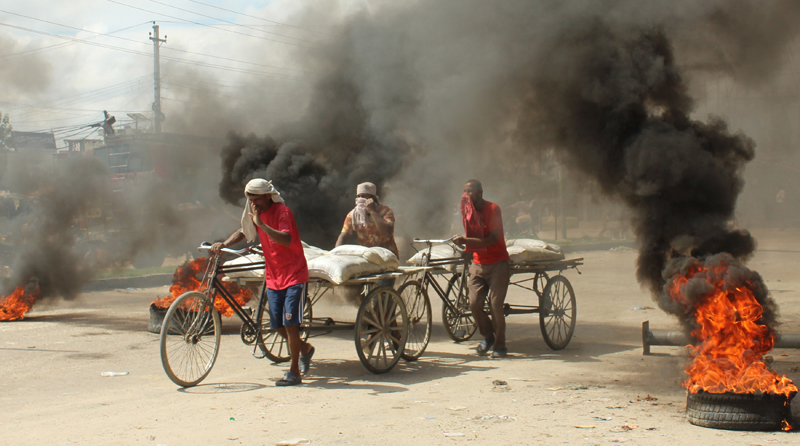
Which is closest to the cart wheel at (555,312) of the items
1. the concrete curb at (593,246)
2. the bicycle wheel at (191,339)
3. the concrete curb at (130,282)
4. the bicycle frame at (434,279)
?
the bicycle frame at (434,279)

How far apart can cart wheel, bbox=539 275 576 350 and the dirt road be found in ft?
0.49

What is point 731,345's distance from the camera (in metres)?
4.24

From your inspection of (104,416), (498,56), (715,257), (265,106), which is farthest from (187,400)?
(265,106)

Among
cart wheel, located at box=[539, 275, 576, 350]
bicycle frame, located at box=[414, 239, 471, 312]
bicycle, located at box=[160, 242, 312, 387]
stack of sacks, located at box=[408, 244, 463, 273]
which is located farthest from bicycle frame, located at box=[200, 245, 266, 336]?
cart wheel, located at box=[539, 275, 576, 350]

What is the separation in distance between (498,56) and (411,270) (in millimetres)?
2987

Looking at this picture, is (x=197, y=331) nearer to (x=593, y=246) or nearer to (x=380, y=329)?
(x=380, y=329)

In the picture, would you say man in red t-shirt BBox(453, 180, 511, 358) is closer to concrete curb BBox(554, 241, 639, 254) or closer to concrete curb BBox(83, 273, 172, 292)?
concrete curb BBox(83, 273, 172, 292)

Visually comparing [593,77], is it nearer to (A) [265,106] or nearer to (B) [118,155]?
(A) [265,106]

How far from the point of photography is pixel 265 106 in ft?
44.3

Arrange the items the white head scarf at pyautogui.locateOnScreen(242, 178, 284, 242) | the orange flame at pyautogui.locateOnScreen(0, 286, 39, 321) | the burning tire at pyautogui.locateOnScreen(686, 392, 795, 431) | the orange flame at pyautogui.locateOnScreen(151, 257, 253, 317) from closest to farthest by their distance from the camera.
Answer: the burning tire at pyautogui.locateOnScreen(686, 392, 795, 431) → the white head scarf at pyautogui.locateOnScreen(242, 178, 284, 242) → the orange flame at pyautogui.locateOnScreen(151, 257, 253, 317) → the orange flame at pyautogui.locateOnScreen(0, 286, 39, 321)

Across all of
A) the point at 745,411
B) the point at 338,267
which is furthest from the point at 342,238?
the point at 745,411

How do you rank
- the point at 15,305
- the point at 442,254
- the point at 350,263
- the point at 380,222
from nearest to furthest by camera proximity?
the point at 350,263 < the point at 380,222 < the point at 442,254 < the point at 15,305

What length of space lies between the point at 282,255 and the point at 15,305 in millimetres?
5612

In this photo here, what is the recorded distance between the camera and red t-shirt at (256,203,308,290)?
5.37 meters
